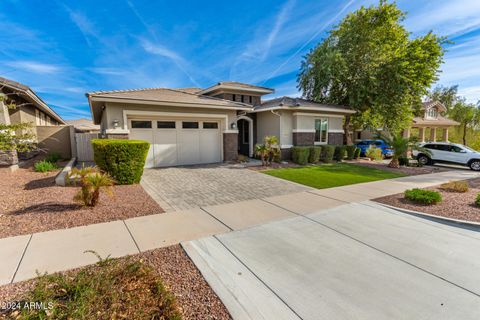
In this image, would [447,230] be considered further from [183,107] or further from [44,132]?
[44,132]

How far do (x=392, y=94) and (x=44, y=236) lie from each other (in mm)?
20716

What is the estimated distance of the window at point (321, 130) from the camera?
612 inches

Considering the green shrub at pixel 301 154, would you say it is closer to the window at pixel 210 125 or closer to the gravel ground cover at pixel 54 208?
the window at pixel 210 125

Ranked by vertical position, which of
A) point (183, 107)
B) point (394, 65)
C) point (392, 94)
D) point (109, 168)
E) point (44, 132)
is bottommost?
point (109, 168)

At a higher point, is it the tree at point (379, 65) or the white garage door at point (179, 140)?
the tree at point (379, 65)

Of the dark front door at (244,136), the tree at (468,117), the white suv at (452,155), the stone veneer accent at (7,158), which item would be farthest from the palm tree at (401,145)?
the tree at (468,117)

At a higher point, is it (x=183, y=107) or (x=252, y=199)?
(x=183, y=107)

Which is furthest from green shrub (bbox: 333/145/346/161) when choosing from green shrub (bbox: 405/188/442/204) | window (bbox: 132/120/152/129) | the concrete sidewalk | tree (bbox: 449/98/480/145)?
tree (bbox: 449/98/480/145)

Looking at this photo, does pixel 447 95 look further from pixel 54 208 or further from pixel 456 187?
pixel 54 208

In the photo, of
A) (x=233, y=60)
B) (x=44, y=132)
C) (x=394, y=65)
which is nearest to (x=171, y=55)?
(x=233, y=60)

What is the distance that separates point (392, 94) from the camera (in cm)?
1666

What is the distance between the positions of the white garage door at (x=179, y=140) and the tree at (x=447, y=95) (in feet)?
141

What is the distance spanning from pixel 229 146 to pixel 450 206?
9.80 metres

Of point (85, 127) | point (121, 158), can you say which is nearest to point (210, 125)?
point (121, 158)
